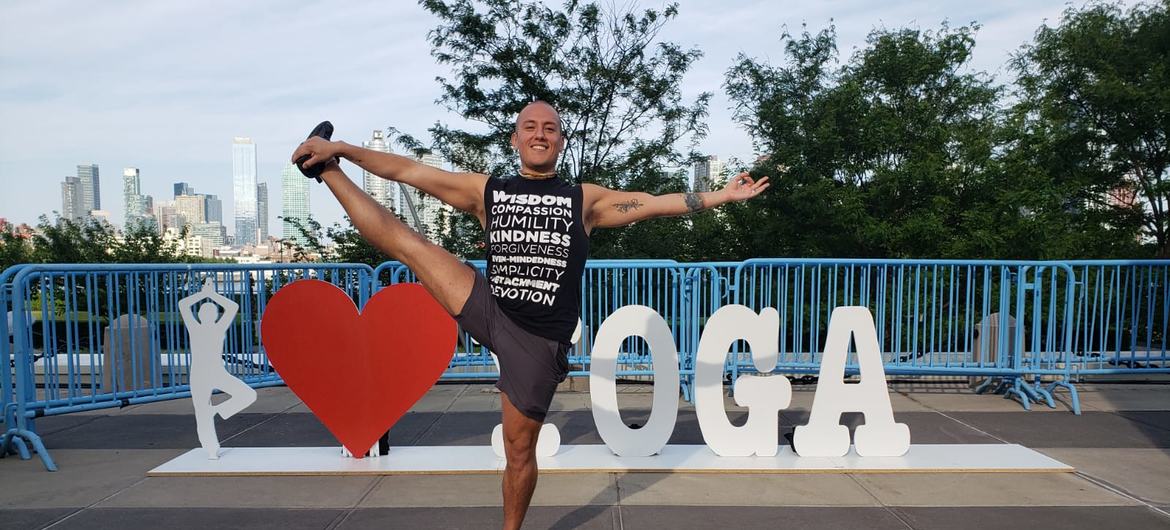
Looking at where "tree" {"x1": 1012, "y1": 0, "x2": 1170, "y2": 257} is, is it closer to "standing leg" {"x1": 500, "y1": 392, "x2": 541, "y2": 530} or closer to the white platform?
the white platform

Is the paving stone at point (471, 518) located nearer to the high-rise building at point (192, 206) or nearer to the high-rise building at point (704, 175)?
the high-rise building at point (704, 175)

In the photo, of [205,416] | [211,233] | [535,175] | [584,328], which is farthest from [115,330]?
[211,233]

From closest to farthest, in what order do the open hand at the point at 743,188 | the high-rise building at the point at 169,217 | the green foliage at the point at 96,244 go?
the open hand at the point at 743,188 → the green foliage at the point at 96,244 → the high-rise building at the point at 169,217

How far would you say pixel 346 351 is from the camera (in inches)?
202

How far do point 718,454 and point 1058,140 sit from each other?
17394 millimetres

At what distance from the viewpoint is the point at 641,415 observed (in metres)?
6.85

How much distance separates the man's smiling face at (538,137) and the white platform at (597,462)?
2409mm

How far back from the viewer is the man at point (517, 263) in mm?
3068

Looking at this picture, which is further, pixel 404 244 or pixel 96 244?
pixel 96 244

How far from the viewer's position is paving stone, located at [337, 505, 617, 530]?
3826 millimetres

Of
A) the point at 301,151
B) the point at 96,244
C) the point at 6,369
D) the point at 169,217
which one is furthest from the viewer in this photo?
the point at 169,217

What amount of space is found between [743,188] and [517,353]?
1357 millimetres

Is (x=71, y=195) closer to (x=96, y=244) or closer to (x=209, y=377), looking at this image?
(x=96, y=244)

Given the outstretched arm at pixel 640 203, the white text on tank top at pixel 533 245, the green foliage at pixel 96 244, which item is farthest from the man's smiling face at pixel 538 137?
the green foliage at pixel 96 244
